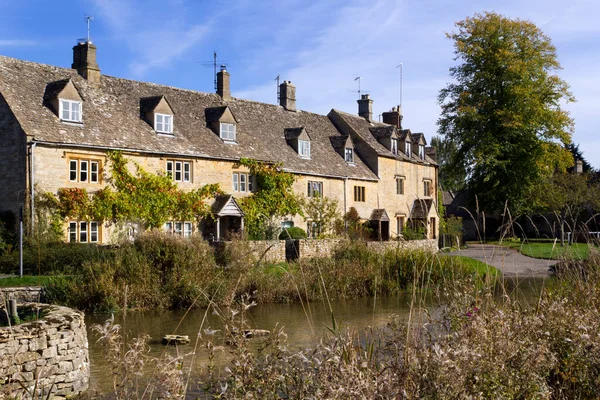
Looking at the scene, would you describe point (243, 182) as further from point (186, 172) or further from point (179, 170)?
point (179, 170)

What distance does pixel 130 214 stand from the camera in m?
26.6

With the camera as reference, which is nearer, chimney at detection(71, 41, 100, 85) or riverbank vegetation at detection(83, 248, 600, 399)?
riverbank vegetation at detection(83, 248, 600, 399)

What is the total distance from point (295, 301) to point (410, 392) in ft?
54.4

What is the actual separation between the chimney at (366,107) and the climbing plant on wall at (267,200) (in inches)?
615

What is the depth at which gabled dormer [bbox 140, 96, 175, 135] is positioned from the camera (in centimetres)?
2909

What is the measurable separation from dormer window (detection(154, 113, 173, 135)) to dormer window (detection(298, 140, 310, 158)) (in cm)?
899

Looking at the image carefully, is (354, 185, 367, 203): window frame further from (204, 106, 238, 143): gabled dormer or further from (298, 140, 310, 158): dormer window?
(204, 106, 238, 143): gabled dormer

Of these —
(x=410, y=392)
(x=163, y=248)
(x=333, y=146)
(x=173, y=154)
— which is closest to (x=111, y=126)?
(x=173, y=154)

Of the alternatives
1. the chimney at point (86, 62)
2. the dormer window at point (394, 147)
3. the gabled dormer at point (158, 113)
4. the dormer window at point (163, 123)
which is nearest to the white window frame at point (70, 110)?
the chimney at point (86, 62)

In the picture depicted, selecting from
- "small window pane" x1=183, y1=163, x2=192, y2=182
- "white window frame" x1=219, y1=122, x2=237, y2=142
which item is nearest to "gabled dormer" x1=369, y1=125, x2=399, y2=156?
"white window frame" x1=219, y1=122, x2=237, y2=142

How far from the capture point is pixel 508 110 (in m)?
40.8

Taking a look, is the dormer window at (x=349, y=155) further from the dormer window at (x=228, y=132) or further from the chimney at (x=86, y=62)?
the chimney at (x=86, y=62)

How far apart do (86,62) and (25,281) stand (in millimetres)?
13616

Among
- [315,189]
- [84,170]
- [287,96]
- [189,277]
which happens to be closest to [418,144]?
[287,96]
